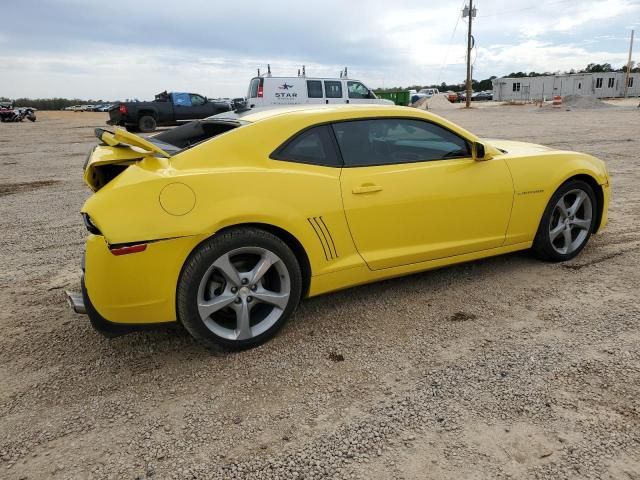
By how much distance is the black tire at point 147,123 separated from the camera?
65.6 ft

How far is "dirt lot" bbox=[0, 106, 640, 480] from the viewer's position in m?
2.10

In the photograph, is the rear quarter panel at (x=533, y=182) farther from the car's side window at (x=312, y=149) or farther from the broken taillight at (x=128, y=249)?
the broken taillight at (x=128, y=249)

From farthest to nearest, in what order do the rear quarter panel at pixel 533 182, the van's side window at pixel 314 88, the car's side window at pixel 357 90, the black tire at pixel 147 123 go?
the black tire at pixel 147 123
the car's side window at pixel 357 90
the van's side window at pixel 314 88
the rear quarter panel at pixel 533 182

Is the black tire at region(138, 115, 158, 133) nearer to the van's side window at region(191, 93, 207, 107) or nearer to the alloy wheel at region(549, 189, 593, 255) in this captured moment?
the van's side window at region(191, 93, 207, 107)

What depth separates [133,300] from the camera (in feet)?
8.70

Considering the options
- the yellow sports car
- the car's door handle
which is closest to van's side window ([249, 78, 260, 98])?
the yellow sports car

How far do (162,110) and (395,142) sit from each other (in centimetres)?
1916

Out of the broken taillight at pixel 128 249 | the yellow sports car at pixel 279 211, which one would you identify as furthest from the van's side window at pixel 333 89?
the broken taillight at pixel 128 249

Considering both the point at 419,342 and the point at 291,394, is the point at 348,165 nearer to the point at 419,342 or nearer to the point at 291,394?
the point at 419,342

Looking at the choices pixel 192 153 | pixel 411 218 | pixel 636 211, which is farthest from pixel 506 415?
pixel 636 211

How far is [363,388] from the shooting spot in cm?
259

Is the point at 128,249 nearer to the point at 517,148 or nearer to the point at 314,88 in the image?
the point at 517,148

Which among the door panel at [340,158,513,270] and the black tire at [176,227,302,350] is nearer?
the black tire at [176,227,302,350]

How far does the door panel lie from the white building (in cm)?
5920
